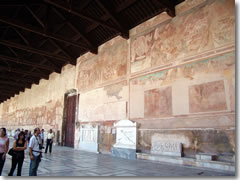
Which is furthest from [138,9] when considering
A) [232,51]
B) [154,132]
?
[154,132]

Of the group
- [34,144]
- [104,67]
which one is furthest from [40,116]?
[34,144]

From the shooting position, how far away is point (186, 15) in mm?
7930

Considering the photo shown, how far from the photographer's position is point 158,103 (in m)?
8.25

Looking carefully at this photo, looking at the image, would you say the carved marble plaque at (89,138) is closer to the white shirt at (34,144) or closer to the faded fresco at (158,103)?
the faded fresco at (158,103)

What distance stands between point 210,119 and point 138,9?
5970 millimetres

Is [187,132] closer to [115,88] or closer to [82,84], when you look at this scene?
[115,88]

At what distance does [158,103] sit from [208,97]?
6.95 feet

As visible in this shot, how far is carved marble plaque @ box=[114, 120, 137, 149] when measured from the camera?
346 inches

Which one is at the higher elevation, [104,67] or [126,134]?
[104,67]

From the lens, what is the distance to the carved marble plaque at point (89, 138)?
11.2 m

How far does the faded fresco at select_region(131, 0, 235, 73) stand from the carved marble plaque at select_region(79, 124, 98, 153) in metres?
4.30

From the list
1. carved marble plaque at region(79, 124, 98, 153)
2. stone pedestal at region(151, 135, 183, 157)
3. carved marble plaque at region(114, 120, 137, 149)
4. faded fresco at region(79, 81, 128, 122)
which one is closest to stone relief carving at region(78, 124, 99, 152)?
carved marble plaque at region(79, 124, 98, 153)

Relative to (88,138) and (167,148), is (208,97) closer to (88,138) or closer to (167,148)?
(167,148)

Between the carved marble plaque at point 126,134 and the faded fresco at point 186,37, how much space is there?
2574 millimetres
